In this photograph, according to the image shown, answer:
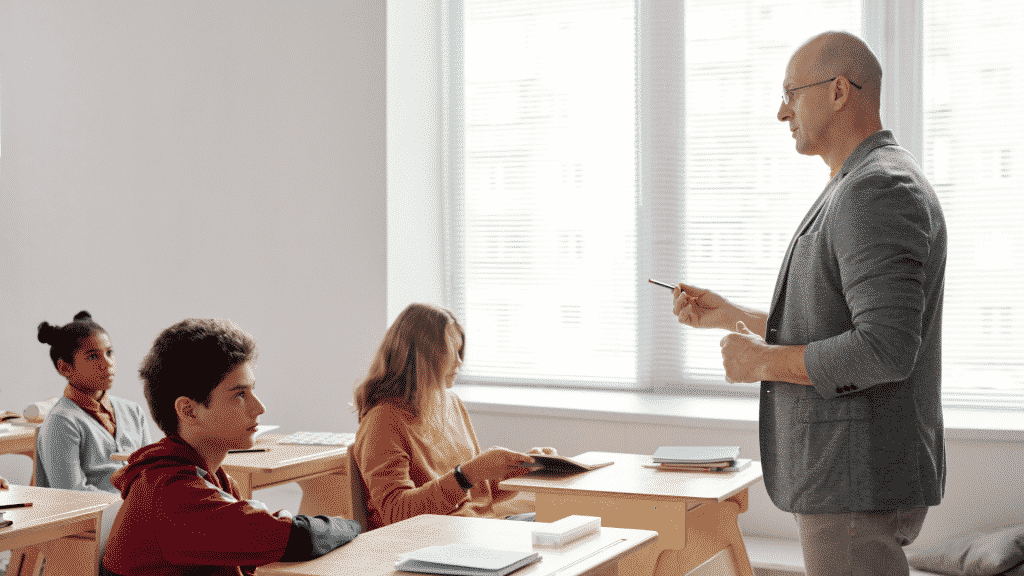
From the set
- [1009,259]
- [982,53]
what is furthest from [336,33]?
[1009,259]

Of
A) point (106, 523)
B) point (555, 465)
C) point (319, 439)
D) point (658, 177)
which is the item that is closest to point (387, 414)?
point (555, 465)

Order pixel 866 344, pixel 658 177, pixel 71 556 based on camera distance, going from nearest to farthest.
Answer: pixel 866 344
pixel 71 556
pixel 658 177

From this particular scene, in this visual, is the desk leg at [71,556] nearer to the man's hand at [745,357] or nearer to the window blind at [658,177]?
the man's hand at [745,357]

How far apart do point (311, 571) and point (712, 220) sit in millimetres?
3105

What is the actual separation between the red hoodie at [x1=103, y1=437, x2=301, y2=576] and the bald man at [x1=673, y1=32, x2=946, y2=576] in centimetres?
85

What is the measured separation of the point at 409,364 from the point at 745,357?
3.88ft

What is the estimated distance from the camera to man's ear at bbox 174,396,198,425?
1658mm

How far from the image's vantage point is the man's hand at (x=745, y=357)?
1.69 metres

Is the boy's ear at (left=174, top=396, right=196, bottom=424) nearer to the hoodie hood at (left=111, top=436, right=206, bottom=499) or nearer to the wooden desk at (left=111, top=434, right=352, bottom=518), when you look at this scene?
the hoodie hood at (left=111, top=436, right=206, bottom=499)

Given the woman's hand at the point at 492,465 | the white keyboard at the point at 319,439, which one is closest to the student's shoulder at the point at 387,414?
the woman's hand at the point at 492,465

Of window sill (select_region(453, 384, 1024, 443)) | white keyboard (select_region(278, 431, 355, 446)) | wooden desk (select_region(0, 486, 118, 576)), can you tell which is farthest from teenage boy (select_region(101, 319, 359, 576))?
window sill (select_region(453, 384, 1024, 443))

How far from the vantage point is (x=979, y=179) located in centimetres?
391

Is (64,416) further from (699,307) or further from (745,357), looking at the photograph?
(745,357)

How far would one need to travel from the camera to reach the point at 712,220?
4.33 meters
